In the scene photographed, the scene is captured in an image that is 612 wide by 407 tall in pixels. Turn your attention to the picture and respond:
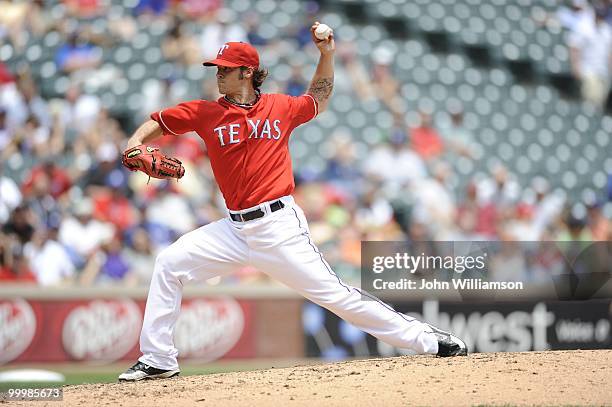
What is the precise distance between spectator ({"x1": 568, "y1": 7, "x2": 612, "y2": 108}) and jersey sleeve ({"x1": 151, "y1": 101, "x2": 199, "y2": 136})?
979 centimetres

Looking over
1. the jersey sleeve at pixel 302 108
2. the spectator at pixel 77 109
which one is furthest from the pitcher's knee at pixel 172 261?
the spectator at pixel 77 109

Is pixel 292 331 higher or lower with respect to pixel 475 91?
lower

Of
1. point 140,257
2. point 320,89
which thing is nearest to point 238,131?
point 320,89

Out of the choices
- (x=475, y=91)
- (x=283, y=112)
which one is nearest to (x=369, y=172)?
(x=475, y=91)

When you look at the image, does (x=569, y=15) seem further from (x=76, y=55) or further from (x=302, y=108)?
(x=302, y=108)

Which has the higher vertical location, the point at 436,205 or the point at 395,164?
the point at 395,164

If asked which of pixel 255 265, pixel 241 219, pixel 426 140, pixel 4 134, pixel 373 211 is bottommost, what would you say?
pixel 255 265

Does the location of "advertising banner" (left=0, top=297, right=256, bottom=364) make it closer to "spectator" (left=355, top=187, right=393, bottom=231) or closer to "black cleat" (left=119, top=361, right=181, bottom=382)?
"spectator" (left=355, top=187, right=393, bottom=231)

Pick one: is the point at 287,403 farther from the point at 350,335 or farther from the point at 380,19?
the point at 380,19

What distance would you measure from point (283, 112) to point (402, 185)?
6306 mm

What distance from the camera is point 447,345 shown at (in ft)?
20.1

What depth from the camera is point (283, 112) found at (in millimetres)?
5867

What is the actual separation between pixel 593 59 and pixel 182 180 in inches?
254

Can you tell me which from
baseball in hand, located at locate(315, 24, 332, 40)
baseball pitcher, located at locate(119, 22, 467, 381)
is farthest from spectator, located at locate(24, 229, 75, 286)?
baseball in hand, located at locate(315, 24, 332, 40)
